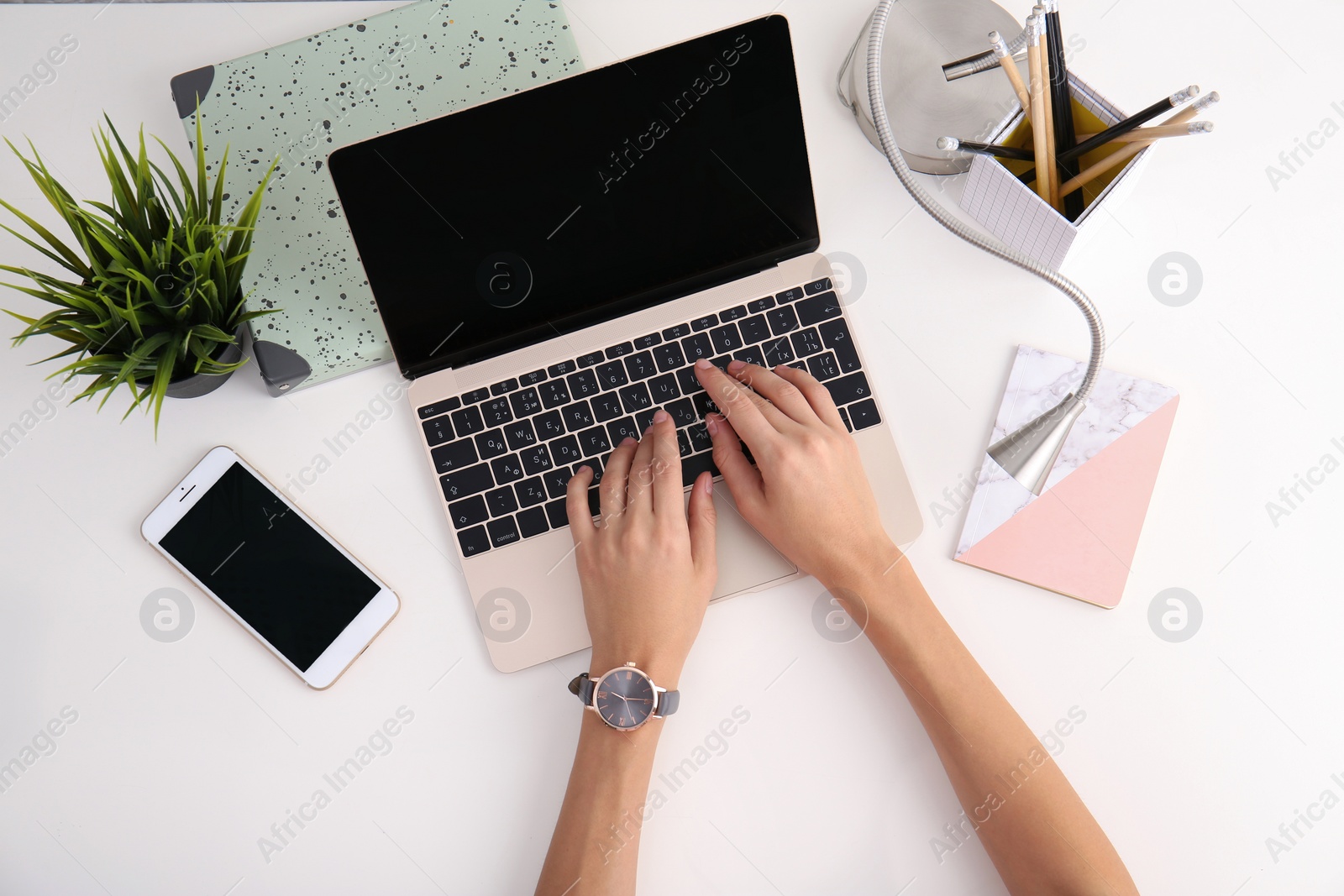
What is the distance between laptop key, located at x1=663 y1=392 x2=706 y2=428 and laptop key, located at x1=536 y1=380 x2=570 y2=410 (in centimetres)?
10

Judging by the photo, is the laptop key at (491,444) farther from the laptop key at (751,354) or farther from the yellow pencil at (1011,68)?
the yellow pencil at (1011,68)

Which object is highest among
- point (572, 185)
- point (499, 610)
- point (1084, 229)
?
point (1084, 229)

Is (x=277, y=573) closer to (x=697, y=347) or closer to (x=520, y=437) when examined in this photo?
(x=520, y=437)

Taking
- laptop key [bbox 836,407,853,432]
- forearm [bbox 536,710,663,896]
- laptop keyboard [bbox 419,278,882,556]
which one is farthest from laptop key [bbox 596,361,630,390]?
forearm [bbox 536,710,663,896]

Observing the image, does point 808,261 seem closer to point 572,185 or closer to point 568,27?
point 572,185

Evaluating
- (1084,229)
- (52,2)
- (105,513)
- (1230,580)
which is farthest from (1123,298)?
(52,2)

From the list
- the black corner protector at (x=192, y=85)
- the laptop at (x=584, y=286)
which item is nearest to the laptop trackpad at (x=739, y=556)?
the laptop at (x=584, y=286)

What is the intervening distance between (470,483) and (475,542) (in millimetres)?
58

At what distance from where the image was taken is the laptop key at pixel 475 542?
814 mm

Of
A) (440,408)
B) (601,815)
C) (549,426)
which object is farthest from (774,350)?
(601,815)

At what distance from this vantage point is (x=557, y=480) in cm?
82

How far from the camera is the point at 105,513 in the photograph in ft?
2.80

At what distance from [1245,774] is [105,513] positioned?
46.2 inches

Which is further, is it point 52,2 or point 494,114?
point 52,2
